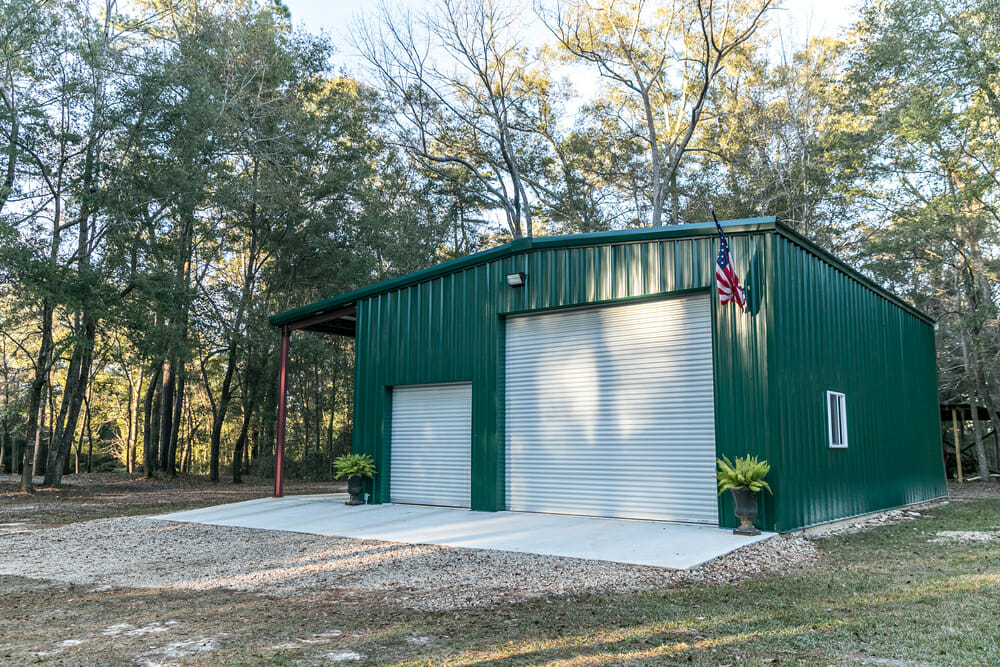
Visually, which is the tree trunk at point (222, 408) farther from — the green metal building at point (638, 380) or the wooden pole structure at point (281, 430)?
the green metal building at point (638, 380)

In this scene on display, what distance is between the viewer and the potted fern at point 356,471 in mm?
11242

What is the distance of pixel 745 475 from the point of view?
7363 millimetres

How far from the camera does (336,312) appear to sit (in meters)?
12.9

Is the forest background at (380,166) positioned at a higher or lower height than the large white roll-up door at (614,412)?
higher

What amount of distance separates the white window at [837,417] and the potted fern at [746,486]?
2.15 m

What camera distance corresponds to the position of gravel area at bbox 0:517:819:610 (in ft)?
18.2

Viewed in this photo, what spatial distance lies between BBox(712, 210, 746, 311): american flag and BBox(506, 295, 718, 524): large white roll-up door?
528mm

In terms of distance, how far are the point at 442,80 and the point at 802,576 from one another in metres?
19.1

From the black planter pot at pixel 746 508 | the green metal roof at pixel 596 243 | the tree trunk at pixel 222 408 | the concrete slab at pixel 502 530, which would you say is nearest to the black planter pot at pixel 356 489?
the concrete slab at pixel 502 530

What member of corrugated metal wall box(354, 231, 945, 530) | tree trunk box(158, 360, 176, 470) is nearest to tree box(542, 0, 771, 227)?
corrugated metal wall box(354, 231, 945, 530)

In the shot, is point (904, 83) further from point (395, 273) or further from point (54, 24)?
point (54, 24)

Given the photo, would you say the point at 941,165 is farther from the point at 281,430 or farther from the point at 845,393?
the point at 281,430

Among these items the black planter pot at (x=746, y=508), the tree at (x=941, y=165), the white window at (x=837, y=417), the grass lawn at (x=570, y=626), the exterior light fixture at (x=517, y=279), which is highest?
the tree at (x=941, y=165)

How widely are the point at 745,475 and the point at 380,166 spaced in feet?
64.0
